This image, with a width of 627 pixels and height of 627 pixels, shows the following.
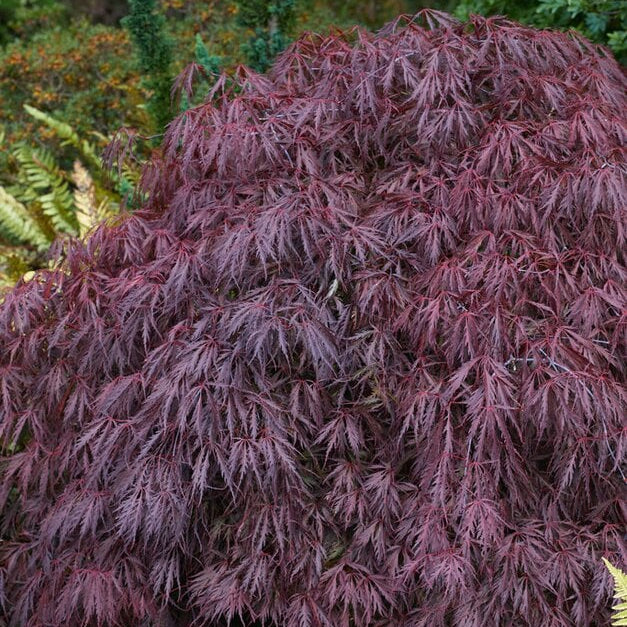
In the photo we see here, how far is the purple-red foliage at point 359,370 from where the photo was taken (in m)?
2.32

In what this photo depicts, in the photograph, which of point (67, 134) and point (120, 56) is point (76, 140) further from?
point (120, 56)

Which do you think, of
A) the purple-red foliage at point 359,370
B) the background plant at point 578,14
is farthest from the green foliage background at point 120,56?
the purple-red foliage at point 359,370

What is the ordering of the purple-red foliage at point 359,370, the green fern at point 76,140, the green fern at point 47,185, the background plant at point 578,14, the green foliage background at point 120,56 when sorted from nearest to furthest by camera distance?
1. the purple-red foliage at point 359,370
2. the background plant at point 578,14
3. the green foliage background at point 120,56
4. the green fern at point 47,185
5. the green fern at point 76,140

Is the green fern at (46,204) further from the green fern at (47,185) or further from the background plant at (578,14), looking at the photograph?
the background plant at (578,14)

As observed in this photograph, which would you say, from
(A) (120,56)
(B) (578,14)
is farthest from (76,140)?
(B) (578,14)

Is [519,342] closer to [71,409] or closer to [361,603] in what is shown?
[361,603]

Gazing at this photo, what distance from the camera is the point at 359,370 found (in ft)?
8.18

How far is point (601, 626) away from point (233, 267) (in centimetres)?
155

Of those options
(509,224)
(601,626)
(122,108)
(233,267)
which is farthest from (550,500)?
(122,108)

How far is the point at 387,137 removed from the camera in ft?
9.14

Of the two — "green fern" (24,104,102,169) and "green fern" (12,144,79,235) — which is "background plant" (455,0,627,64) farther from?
"green fern" (12,144,79,235)

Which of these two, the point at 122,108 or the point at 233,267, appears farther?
the point at 122,108

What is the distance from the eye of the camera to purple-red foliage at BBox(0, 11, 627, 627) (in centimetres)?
232

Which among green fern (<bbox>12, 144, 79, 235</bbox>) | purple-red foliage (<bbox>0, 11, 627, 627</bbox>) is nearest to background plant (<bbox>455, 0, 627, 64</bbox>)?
purple-red foliage (<bbox>0, 11, 627, 627</bbox>)
